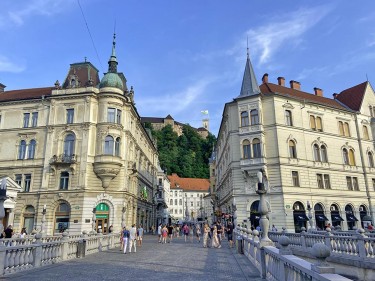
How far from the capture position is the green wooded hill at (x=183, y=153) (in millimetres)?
117812

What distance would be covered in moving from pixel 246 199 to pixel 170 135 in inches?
3672

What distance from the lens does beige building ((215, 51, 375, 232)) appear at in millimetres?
32312

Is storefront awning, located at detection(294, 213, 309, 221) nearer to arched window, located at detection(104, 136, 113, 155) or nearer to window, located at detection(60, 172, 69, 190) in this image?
arched window, located at detection(104, 136, 113, 155)

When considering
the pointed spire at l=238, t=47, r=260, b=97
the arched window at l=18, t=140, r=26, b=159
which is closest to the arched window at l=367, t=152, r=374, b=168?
the pointed spire at l=238, t=47, r=260, b=97

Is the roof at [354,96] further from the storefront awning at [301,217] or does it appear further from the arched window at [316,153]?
the storefront awning at [301,217]

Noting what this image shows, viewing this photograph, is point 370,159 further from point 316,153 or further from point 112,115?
point 112,115

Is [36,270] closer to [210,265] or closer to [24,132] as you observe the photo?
[210,265]

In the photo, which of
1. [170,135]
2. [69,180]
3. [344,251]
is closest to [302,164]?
[344,251]

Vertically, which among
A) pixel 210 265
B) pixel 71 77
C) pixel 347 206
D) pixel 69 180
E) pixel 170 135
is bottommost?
pixel 210 265

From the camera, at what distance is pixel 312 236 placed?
58.6 feet

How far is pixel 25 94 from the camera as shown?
129 ft

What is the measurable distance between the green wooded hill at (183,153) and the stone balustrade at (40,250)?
93.8 metres

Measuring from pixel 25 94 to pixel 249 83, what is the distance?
30181 millimetres

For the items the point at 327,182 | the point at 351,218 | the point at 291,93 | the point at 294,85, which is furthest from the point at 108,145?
the point at 351,218
